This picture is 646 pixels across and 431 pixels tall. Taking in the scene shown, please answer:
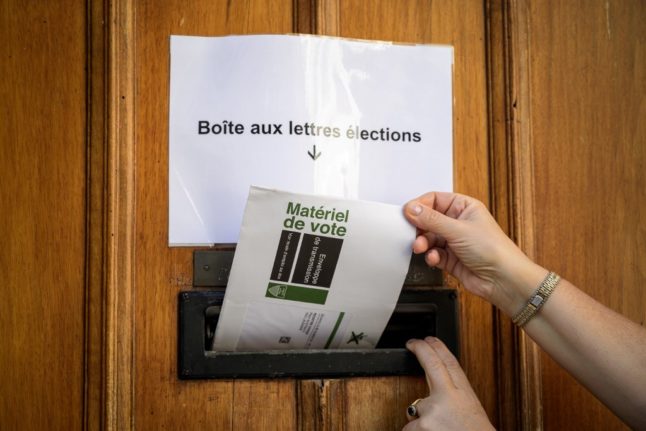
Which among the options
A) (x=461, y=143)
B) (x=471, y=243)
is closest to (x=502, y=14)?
(x=461, y=143)

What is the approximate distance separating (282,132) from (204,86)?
125 mm

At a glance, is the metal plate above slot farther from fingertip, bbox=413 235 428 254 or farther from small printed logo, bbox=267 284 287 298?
fingertip, bbox=413 235 428 254

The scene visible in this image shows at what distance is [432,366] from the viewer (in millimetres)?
679

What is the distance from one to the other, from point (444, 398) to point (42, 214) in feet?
1.90

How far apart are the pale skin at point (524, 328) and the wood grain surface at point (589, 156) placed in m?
0.09

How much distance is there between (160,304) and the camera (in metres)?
0.71

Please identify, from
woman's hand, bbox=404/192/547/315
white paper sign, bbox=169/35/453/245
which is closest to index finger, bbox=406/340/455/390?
woman's hand, bbox=404/192/547/315

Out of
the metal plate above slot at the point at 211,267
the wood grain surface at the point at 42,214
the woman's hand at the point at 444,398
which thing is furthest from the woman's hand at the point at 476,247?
the wood grain surface at the point at 42,214

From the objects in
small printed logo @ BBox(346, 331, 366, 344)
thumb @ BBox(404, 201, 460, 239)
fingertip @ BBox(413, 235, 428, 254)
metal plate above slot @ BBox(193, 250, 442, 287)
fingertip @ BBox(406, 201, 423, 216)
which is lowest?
small printed logo @ BBox(346, 331, 366, 344)

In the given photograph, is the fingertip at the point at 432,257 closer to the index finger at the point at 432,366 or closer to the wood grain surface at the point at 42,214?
the index finger at the point at 432,366

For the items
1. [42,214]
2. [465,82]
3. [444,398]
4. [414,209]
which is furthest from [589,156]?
[42,214]

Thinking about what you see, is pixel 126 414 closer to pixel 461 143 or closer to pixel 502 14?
pixel 461 143

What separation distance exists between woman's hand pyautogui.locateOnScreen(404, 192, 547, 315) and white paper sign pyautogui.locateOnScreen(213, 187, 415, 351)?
0.03 meters

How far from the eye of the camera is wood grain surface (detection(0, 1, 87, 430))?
678mm
